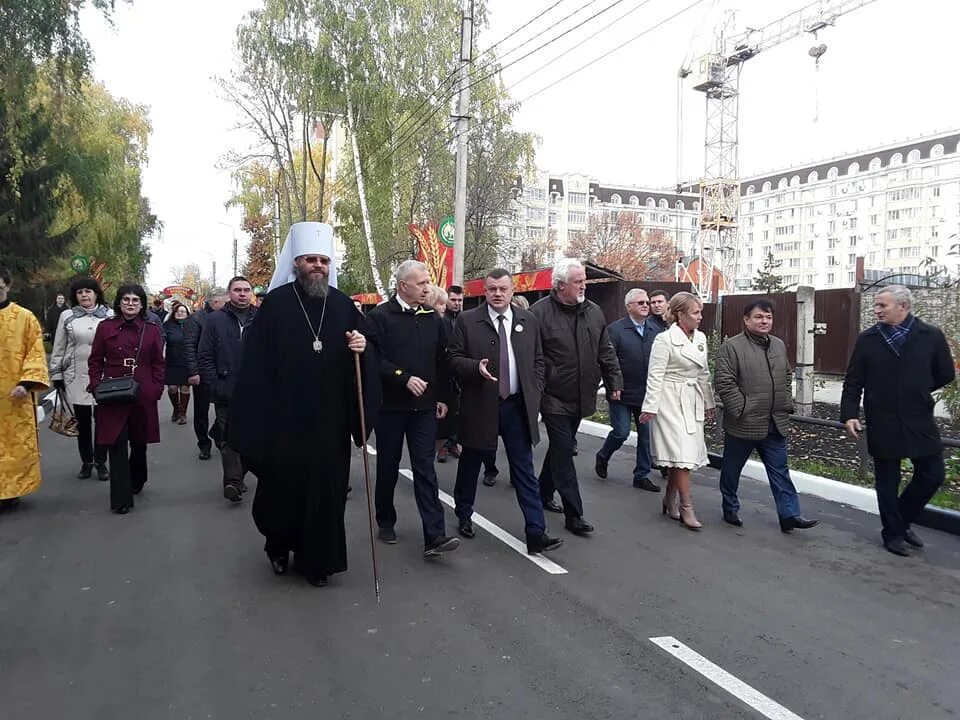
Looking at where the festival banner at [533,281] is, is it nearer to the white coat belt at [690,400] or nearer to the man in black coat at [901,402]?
the white coat belt at [690,400]

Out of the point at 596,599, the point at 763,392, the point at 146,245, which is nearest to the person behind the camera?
the point at 596,599

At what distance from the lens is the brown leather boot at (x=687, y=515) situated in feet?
20.4

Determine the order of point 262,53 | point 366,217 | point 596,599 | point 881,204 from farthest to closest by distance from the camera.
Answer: point 881,204 < point 262,53 < point 366,217 < point 596,599

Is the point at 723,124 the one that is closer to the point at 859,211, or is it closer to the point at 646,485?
the point at 859,211

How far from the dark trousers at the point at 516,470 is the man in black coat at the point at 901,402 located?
243cm

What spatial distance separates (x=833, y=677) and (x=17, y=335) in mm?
6333

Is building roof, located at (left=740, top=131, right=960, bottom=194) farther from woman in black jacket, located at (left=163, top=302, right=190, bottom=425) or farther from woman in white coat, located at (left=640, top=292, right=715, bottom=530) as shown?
woman in white coat, located at (left=640, top=292, right=715, bottom=530)

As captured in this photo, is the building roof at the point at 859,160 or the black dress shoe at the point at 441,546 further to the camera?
the building roof at the point at 859,160

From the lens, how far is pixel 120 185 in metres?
29.2

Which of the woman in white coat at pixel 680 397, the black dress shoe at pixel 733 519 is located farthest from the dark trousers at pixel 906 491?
the woman in white coat at pixel 680 397

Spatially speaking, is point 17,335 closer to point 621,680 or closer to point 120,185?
point 621,680

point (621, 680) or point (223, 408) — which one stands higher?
point (223, 408)

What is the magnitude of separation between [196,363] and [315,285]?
3.43m

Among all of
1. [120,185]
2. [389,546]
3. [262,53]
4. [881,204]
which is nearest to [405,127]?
[262,53]
